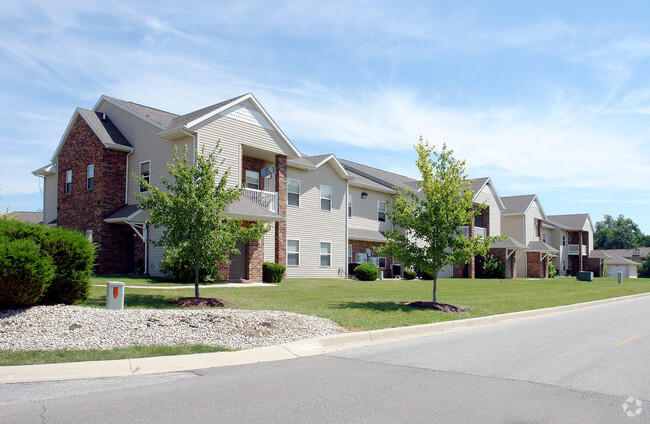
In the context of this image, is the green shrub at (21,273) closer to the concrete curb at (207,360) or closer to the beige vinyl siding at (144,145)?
the concrete curb at (207,360)

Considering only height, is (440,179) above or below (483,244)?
above

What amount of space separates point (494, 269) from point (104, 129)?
Answer: 31419mm

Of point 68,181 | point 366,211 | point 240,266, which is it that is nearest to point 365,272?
point 366,211

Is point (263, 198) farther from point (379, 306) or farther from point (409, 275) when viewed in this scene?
point (409, 275)

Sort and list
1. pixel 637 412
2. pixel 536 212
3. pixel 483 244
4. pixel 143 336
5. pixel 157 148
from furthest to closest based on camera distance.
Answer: pixel 536 212
pixel 157 148
pixel 483 244
pixel 143 336
pixel 637 412

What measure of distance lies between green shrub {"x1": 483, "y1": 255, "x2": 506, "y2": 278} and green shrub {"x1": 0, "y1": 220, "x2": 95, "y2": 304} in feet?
121

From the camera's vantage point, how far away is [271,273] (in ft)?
78.8

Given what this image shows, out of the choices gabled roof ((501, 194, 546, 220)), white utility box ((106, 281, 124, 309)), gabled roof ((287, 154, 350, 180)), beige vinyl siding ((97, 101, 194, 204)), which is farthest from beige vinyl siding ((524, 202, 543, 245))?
white utility box ((106, 281, 124, 309))

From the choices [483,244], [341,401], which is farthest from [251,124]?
[341,401]

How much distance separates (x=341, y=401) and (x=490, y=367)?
314 cm

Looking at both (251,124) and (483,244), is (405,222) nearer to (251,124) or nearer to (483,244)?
(483,244)

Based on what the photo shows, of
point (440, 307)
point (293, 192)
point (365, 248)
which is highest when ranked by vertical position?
point (293, 192)

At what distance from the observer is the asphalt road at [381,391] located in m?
5.51

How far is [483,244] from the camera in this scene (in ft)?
51.8
